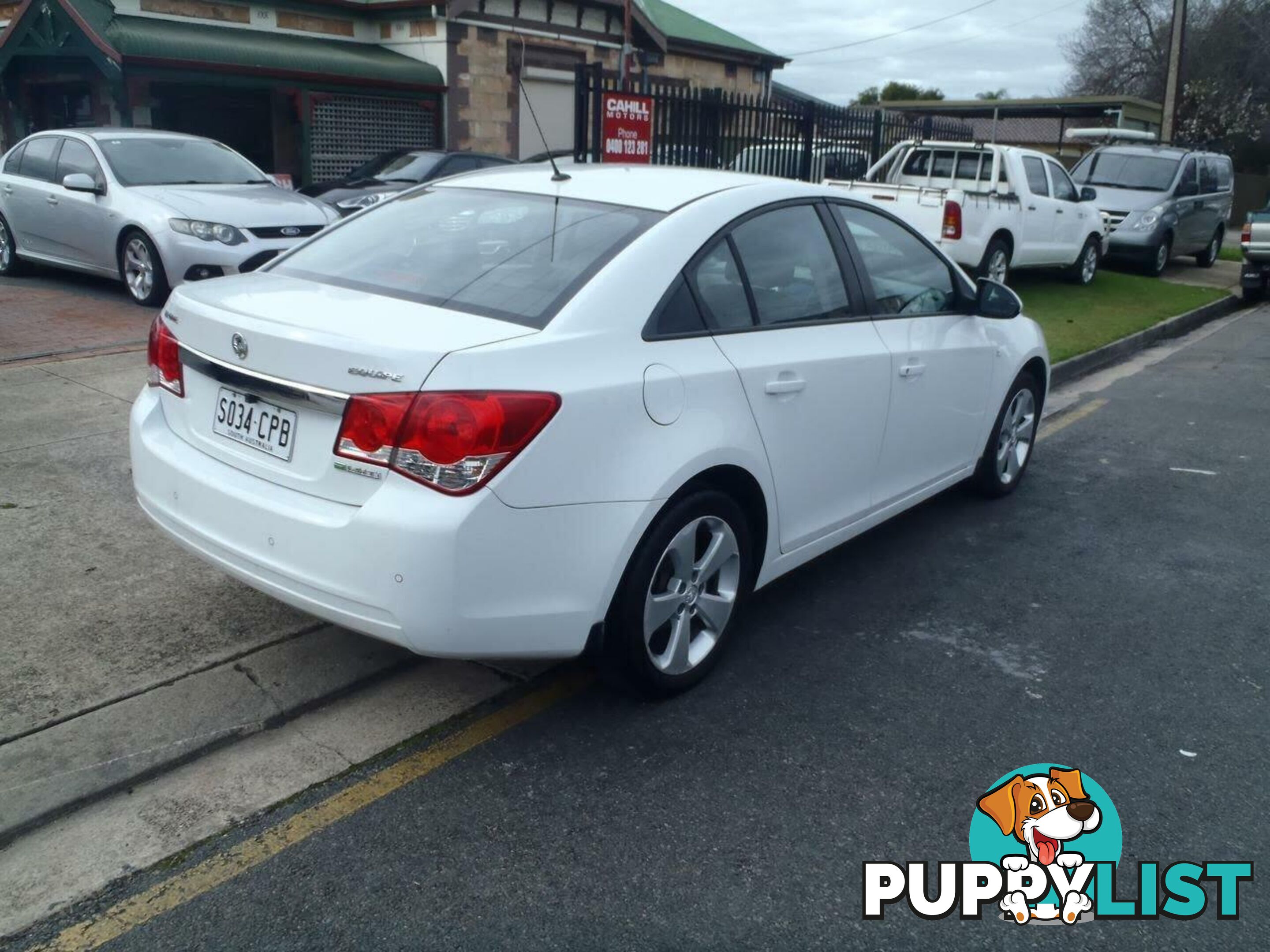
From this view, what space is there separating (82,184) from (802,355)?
842cm

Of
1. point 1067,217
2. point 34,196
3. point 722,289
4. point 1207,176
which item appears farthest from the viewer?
point 1207,176

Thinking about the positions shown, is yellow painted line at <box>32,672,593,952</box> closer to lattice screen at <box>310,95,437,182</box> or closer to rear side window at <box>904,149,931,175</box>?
rear side window at <box>904,149,931,175</box>

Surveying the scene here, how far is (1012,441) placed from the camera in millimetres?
6270

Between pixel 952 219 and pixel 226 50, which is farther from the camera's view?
pixel 226 50

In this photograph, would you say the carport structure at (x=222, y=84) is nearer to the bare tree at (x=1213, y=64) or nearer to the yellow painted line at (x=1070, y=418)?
the yellow painted line at (x=1070, y=418)

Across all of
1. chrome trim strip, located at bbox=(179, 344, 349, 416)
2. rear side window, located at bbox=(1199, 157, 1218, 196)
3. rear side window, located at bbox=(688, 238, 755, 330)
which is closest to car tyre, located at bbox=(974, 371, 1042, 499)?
rear side window, located at bbox=(688, 238, 755, 330)

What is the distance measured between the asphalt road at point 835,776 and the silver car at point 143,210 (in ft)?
21.9

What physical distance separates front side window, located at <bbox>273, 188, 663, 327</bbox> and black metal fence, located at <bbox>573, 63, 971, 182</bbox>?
25.4 ft

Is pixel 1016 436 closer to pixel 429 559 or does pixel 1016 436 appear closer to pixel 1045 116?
pixel 429 559

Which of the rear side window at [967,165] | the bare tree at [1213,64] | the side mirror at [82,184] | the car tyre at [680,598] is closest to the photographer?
the car tyre at [680,598]

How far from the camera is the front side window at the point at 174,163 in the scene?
10719 mm

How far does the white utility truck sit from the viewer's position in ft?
42.4

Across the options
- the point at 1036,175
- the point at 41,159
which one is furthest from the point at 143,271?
the point at 1036,175

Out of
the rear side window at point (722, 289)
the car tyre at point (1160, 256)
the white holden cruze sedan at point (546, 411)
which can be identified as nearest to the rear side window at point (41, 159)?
the white holden cruze sedan at point (546, 411)
